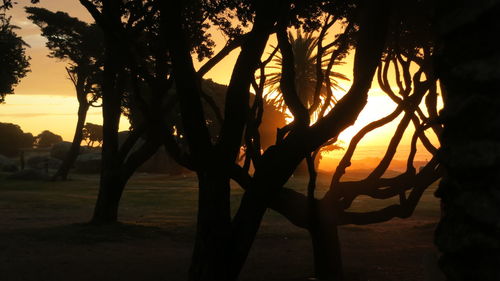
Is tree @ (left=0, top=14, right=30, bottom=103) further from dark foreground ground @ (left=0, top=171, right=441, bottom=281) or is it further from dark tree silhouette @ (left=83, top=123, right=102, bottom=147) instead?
dark tree silhouette @ (left=83, top=123, right=102, bottom=147)

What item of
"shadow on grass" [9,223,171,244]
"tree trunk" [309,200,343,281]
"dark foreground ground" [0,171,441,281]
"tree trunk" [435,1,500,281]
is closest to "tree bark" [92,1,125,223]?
"shadow on grass" [9,223,171,244]

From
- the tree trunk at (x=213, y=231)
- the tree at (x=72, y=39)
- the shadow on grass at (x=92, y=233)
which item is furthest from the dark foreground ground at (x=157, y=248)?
the tree at (x=72, y=39)

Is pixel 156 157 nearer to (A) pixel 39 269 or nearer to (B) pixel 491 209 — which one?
(A) pixel 39 269

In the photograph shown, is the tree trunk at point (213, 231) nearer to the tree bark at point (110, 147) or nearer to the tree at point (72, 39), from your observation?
the tree bark at point (110, 147)

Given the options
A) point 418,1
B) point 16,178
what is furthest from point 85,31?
point 418,1

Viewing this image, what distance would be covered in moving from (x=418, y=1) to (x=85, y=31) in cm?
2700

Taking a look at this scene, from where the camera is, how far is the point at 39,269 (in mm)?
11188

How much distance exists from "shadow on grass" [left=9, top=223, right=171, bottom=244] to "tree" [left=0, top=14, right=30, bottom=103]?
16030 millimetres

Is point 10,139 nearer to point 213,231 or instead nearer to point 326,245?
point 326,245

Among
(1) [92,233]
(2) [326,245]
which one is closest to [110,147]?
(1) [92,233]

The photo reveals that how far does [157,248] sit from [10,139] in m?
64.7

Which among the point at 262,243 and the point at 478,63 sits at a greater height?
the point at 478,63

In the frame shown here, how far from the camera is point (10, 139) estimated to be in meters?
72.9

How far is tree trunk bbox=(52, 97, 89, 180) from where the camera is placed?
136 feet
